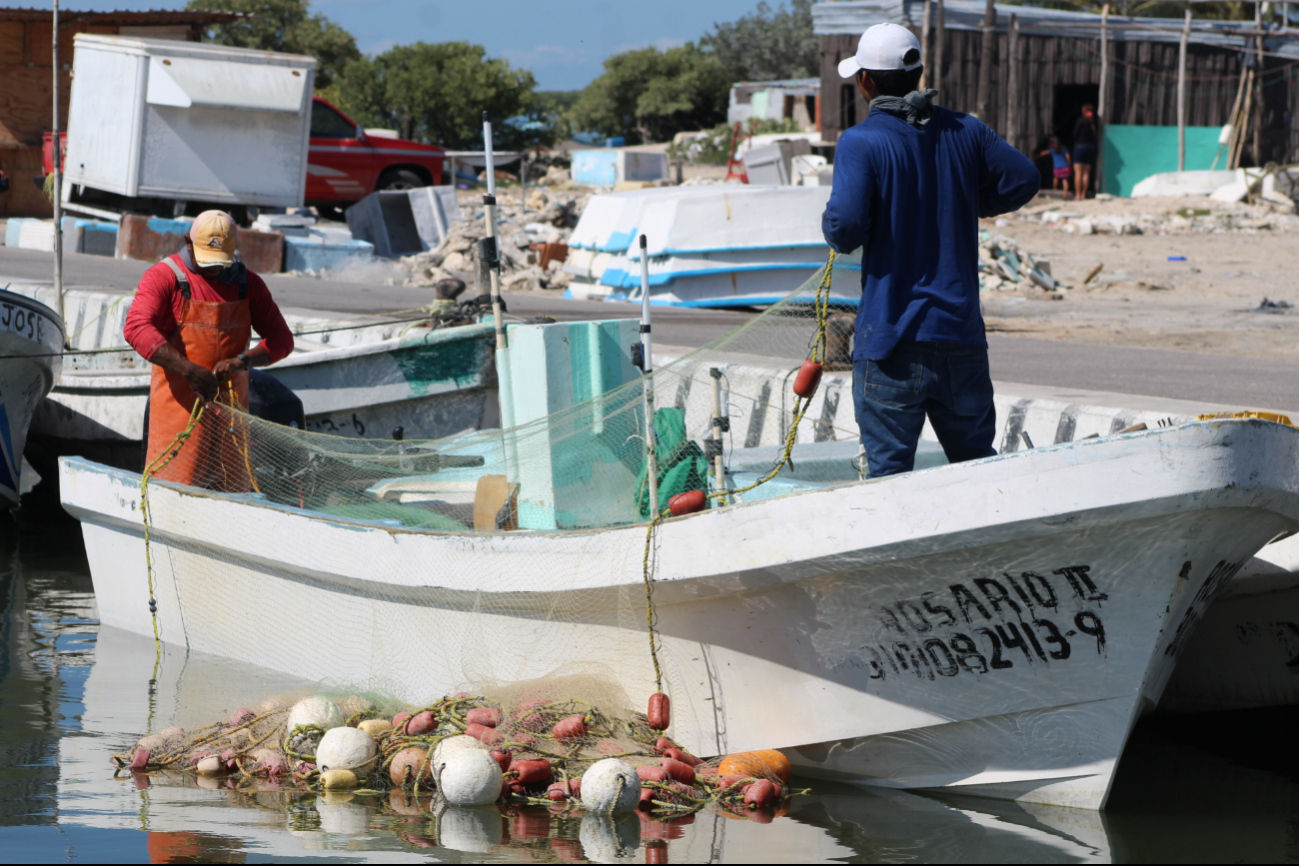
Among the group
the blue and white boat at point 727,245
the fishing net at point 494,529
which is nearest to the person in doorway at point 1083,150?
the blue and white boat at point 727,245

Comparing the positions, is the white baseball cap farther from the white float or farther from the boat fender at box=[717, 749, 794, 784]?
the white float

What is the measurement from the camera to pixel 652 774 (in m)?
4.39

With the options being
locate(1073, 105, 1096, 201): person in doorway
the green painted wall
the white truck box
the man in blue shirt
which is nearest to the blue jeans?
the man in blue shirt

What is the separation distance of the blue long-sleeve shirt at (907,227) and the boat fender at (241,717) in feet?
8.26

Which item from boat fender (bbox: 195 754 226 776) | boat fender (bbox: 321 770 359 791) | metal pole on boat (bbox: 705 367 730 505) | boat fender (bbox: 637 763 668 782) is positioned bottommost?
boat fender (bbox: 195 754 226 776)

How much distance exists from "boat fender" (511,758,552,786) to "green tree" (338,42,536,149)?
40.9 m

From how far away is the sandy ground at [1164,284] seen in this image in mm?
13359

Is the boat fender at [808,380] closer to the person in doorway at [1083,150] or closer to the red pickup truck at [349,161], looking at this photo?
the red pickup truck at [349,161]

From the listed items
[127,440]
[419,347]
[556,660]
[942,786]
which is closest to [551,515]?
[556,660]

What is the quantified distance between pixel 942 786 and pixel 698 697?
0.83 meters

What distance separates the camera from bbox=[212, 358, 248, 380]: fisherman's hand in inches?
231

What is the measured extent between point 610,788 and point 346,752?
0.94 m

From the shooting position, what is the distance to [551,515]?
5539 mm

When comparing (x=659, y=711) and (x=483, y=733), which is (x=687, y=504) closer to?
(x=659, y=711)
